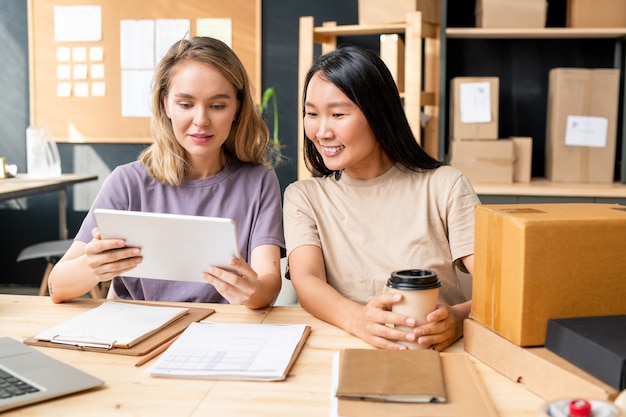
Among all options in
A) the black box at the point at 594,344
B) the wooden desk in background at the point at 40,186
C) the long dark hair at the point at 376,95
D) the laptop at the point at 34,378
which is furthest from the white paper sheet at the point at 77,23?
the black box at the point at 594,344

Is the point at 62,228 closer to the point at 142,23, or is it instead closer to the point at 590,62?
the point at 142,23

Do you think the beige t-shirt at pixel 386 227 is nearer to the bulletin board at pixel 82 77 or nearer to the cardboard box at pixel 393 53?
the cardboard box at pixel 393 53

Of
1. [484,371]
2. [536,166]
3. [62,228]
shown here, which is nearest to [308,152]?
[484,371]

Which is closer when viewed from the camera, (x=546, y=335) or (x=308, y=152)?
(x=546, y=335)

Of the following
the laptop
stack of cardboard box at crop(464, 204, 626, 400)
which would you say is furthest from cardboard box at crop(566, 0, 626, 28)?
the laptop

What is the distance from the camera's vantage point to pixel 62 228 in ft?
12.6

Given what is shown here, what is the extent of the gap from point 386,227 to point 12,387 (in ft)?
2.79

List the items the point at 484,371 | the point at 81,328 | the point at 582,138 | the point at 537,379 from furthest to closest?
the point at 582,138 → the point at 81,328 → the point at 484,371 → the point at 537,379

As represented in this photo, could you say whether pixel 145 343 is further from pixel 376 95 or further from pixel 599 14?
pixel 599 14

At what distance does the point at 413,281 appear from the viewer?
1.10 meters

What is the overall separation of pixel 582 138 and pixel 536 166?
0.45 meters

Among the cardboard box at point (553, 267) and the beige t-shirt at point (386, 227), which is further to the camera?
the beige t-shirt at point (386, 227)

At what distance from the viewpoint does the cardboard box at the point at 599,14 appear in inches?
118

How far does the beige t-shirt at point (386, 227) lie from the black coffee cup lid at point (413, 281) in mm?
358
